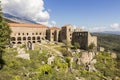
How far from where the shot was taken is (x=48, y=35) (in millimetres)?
109688

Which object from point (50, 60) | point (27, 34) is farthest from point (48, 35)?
point (50, 60)

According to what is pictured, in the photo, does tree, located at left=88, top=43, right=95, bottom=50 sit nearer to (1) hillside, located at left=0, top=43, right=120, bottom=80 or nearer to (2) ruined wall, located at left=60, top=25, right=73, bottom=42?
(1) hillside, located at left=0, top=43, right=120, bottom=80

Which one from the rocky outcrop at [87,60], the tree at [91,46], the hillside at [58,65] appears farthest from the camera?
the tree at [91,46]

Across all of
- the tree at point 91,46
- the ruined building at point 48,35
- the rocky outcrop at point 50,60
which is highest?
the ruined building at point 48,35

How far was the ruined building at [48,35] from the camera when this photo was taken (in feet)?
327

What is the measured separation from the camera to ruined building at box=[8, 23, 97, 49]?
99.6 meters

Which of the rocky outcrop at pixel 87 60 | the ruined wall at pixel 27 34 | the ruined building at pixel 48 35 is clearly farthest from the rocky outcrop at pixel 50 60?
the ruined wall at pixel 27 34

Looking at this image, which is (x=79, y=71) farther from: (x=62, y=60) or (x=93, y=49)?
(x=93, y=49)

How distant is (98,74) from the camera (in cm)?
7912

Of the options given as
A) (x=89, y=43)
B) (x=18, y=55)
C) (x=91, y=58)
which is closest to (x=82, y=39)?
(x=89, y=43)

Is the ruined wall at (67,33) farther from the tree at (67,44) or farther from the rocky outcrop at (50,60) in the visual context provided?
the rocky outcrop at (50,60)

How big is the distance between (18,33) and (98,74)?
47401 millimetres

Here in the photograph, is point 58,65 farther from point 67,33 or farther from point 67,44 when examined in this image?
point 67,33

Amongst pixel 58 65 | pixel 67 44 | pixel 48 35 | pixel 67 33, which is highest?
pixel 67 33
